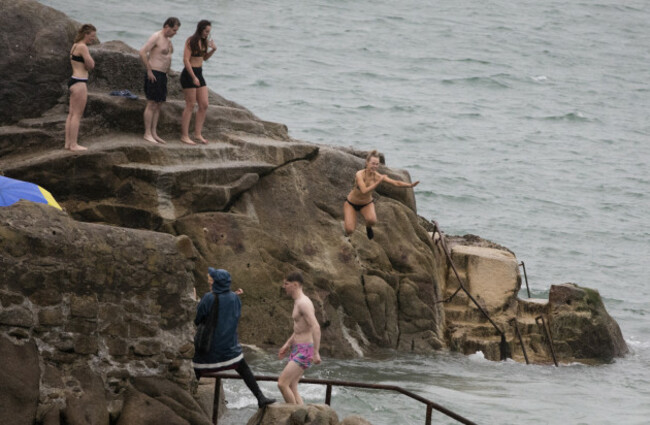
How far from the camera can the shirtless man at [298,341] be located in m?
10.9

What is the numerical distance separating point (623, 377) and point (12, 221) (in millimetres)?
15081

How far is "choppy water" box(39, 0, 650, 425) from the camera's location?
18641 mm

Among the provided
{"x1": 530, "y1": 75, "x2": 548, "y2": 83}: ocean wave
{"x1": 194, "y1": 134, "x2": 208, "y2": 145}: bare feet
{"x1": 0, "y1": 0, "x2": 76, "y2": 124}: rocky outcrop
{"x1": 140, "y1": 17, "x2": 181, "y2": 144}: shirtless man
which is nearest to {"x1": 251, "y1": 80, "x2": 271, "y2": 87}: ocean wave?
{"x1": 530, "y1": 75, "x2": 548, "y2": 83}: ocean wave

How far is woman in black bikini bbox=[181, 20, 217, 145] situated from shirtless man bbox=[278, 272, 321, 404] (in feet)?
23.0

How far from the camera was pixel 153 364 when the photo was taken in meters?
9.95

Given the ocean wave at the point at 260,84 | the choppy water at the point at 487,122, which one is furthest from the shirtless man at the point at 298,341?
the ocean wave at the point at 260,84

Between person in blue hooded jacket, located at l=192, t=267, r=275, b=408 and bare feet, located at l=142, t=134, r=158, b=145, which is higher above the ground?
bare feet, located at l=142, t=134, r=158, b=145

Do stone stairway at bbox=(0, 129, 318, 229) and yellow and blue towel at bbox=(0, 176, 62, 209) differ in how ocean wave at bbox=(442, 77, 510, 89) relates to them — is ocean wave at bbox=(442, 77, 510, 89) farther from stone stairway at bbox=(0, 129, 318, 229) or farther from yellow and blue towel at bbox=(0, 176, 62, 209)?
yellow and blue towel at bbox=(0, 176, 62, 209)

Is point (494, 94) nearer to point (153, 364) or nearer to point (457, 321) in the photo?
point (457, 321)

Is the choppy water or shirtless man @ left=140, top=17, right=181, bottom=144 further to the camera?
the choppy water

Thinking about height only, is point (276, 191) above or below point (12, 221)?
below

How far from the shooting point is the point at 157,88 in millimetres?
16953

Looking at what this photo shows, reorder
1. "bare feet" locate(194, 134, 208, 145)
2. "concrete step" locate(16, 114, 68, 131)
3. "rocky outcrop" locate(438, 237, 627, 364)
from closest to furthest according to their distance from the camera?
"concrete step" locate(16, 114, 68, 131) < "bare feet" locate(194, 134, 208, 145) < "rocky outcrop" locate(438, 237, 627, 364)

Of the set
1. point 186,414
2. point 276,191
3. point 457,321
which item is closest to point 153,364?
point 186,414
